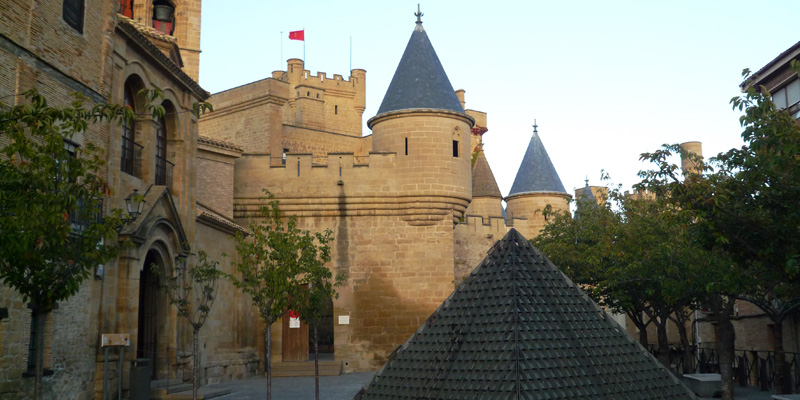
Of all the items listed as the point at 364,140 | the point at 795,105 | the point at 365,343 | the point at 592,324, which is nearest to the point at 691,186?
the point at 592,324

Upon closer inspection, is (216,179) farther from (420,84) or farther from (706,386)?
(706,386)

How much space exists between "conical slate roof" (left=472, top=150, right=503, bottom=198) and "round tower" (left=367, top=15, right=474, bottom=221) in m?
13.4

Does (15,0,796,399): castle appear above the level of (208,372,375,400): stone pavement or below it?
above

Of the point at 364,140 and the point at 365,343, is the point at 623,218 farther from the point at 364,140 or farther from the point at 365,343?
the point at 364,140

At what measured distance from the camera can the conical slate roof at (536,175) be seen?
35.0m

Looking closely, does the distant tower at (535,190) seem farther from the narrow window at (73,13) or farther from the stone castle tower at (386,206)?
the narrow window at (73,13)

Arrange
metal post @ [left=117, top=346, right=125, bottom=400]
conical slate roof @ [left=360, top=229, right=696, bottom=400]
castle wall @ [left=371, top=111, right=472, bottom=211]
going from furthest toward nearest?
castle wall @ [left=371, top=111, right=472, bottom=211]
metal post @ [left=117, top=346, right=125, bottom=400]
conical slate roof @ [left=360, top=229, right=696, bottom=400]

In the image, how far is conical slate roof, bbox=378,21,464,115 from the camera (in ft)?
82.2

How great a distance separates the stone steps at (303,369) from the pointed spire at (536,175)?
49.0 feet

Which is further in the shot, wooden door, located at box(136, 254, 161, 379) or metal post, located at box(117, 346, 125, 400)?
wooden door, located at box(136, 254, 161, 379)

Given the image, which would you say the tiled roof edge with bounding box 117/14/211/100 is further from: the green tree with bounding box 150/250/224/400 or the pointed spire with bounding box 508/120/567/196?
the pointed spire with bounding box 508/120/567/196

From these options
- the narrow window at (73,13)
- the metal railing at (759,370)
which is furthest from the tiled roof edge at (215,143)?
the metal railing at (759,370)

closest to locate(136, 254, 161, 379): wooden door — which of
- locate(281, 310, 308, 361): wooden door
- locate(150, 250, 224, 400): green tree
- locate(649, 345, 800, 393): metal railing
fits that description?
locate(150, 250, 224, 400): green tree

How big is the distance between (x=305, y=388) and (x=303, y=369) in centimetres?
451
